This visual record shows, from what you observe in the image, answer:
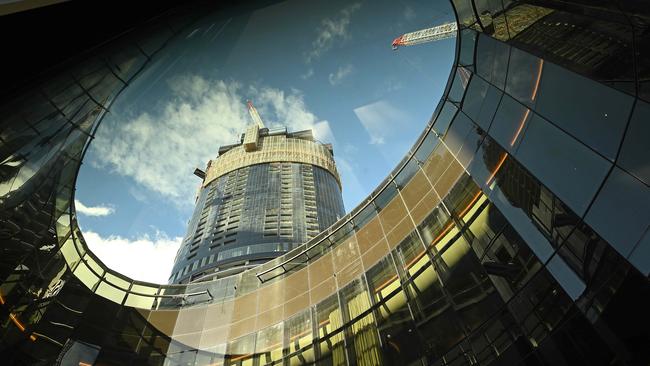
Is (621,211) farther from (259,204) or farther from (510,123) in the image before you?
(259,204)

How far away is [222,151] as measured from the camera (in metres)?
109

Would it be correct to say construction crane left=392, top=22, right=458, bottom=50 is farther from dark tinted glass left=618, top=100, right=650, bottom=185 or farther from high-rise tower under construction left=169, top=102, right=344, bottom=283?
high-rise tower under construction left=169, top=102, right=344, bottom=283

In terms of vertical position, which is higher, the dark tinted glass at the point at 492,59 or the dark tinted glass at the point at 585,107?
the dark tinted glass at the point at 492,59

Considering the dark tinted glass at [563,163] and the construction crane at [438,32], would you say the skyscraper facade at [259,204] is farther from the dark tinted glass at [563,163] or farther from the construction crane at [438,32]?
the dark tinted glass at [563,163]

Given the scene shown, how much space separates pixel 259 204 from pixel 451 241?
242ft

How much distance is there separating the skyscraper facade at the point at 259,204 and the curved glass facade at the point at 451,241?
45.7 metres

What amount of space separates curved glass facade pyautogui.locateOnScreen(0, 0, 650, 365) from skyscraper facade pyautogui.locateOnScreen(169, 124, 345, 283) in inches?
1798

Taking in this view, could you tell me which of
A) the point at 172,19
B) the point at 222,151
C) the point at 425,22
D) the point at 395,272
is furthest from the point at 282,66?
the point at 222,151

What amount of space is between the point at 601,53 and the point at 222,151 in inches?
4382

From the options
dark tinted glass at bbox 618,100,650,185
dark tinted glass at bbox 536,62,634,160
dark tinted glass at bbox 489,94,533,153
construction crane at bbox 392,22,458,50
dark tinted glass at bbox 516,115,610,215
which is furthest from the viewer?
construction crane at bbox 392,22,458,50

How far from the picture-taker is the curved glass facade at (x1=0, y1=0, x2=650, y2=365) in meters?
5.04

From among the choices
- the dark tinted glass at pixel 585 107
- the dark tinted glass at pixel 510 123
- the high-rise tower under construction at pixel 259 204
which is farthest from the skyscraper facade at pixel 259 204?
the dark tinted glass at pixel 585 107

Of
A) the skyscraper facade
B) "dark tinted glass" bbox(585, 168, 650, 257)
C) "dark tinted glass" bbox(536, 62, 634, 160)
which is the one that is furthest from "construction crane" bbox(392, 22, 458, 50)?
the skyscraper facade

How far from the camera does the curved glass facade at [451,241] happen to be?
16.5 feet
